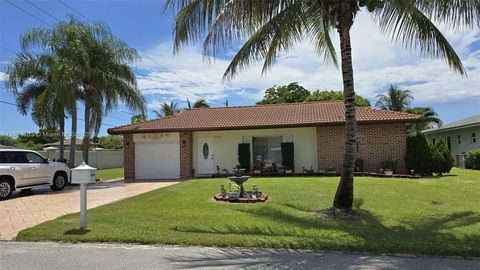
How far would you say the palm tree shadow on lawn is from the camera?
6.37 metres

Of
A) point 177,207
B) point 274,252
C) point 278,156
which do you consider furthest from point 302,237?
point 278,156

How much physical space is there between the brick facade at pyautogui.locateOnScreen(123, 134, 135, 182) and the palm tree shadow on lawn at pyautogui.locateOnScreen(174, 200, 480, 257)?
553 inches

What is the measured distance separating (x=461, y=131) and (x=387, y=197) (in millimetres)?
22141

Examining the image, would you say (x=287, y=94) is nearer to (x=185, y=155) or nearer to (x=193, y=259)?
(x=185, y=155)

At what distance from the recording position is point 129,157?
2244 cm

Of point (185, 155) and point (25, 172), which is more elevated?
point (185, 155)

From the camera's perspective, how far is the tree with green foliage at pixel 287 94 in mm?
52562

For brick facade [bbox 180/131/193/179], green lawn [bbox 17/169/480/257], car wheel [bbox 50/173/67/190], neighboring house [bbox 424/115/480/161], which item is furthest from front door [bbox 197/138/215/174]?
neighboring house [bbox 424/115/480/161]

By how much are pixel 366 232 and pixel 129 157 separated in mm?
17137

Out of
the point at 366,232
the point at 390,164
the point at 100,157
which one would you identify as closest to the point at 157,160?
the point at 390,164

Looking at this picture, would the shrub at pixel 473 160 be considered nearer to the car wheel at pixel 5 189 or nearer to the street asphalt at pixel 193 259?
the street asphalt at pixel 193 259

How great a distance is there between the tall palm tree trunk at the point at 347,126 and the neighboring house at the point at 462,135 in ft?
67.3

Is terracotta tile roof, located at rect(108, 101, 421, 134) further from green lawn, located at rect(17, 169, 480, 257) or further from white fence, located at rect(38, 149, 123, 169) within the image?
white fence, located at rect(38, 149, 123, 169)

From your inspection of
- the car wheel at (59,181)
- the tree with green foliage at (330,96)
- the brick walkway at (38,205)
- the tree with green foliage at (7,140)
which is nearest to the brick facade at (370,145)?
the brick walkway at (38,205)
